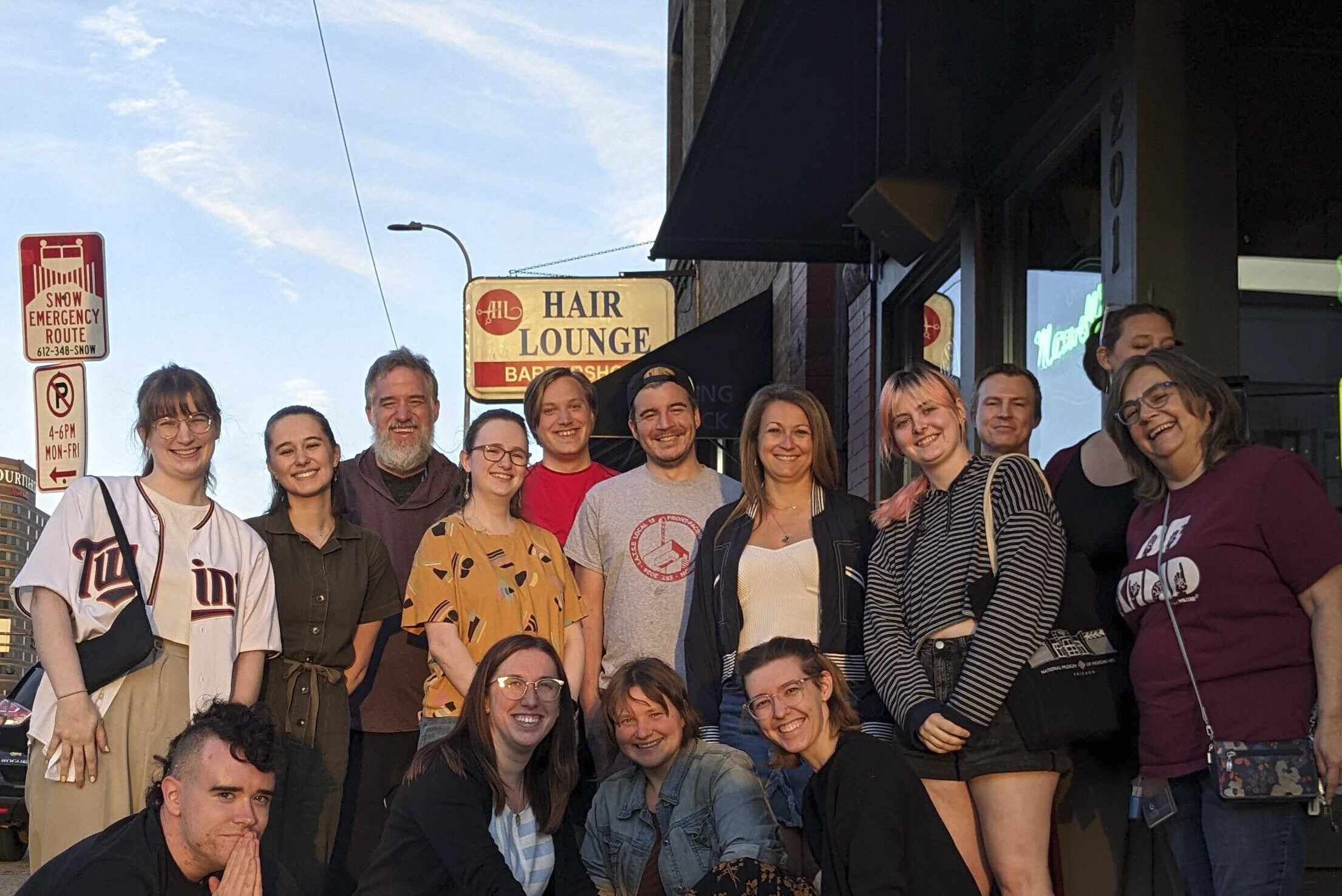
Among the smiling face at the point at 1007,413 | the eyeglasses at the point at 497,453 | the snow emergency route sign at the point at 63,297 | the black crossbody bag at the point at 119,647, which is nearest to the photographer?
the black crossbody bag at the point at 119,647

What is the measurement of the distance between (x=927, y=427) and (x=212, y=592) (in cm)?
222

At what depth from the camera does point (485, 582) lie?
5172 mm

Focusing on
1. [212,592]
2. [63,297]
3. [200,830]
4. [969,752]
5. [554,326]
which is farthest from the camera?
[554,326]

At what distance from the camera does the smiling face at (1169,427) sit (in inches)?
157

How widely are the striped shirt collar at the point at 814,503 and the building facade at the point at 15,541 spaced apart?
605 centimetres

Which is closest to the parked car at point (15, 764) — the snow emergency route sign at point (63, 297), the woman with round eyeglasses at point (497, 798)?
the snow emergency route sign at point (63, 297)

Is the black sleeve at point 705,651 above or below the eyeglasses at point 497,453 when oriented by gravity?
below

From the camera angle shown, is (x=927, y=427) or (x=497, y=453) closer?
(x=927, y=427)

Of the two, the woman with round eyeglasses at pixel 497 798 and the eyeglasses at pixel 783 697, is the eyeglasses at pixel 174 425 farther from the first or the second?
the eyeglasses at pixel 783 697

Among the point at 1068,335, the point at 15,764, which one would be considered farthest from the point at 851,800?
the point at 15,764

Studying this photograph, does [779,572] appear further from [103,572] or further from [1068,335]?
[1068,335]

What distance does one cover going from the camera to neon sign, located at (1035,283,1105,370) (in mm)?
6004

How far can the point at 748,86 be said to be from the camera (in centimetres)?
698

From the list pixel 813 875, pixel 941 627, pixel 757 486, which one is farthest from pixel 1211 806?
pixel 757 486
